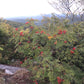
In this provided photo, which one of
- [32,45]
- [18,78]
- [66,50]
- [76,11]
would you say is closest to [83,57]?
[66,50]

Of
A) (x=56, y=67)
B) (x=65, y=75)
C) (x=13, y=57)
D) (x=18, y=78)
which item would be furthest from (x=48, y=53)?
(x=13, y=57)

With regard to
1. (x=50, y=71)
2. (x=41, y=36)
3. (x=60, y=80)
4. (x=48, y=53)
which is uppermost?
(x=41, y=36)

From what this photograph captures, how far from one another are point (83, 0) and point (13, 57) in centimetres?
643

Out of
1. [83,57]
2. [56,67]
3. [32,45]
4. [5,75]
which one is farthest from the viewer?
[83,57]

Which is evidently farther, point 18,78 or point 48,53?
point 18,78

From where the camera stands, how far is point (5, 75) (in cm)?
363

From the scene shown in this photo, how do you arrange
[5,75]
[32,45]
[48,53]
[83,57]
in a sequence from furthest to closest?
[83,57] → [5,75] → [32,45] → [48,53]

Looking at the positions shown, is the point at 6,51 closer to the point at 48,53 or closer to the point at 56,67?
the point at 48,53

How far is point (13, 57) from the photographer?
5516 mm

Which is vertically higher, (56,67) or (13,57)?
(56,67)

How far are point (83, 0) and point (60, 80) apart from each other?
22.9 feet

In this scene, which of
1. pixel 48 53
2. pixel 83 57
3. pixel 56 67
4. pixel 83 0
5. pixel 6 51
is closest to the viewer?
pixel 56 67

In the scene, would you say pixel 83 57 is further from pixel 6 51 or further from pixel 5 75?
pixel 6 51

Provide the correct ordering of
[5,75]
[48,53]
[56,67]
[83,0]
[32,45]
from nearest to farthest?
[56,67]
[48,53]
[32,45]
[5,75]
[83,0]
